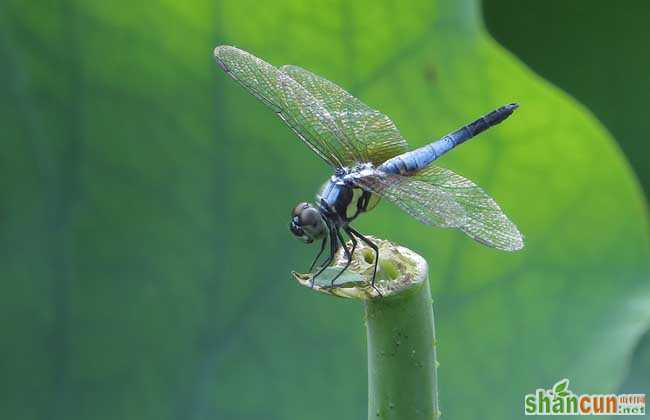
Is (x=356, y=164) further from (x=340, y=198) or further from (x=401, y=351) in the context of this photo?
(x=401, y=351)

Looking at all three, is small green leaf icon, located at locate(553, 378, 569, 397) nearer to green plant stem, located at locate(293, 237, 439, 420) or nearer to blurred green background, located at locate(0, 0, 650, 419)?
blurred green background, located at locate(0, 0, 650, 419)

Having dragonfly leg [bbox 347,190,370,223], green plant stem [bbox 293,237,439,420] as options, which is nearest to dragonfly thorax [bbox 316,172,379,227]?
dragonfly leg [bbox 347,190,370,223]

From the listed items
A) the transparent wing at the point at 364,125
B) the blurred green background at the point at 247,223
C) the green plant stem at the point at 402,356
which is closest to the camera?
the green plant stem at the point at 402,356

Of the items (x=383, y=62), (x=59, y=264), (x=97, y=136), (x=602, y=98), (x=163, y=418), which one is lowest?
(x=163, y=418)

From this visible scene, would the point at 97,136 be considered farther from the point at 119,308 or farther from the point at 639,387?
the point at 639,387

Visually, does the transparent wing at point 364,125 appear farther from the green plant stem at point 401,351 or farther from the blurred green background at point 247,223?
the green plant stem at point 401,351

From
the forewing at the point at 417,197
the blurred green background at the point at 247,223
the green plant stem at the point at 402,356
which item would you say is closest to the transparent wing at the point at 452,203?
the forewing at the point at 417,197

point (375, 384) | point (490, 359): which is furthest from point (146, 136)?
point (490, 359)
